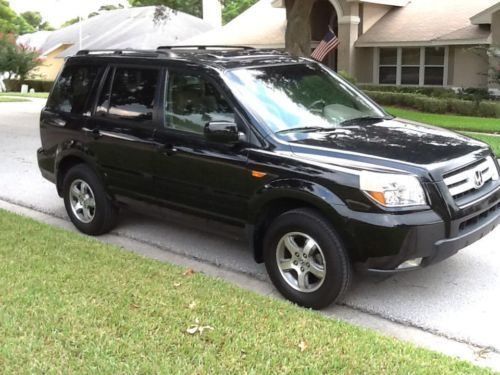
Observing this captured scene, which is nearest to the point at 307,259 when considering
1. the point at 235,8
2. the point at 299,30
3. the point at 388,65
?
the point at 299,30

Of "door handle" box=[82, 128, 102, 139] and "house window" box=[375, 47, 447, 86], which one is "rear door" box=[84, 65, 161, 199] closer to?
"door handle" box=[82, 128, 102, 139]

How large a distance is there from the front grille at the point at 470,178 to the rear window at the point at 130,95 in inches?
107

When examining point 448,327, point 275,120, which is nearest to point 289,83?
point 275,120

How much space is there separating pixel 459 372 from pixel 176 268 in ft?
8.13

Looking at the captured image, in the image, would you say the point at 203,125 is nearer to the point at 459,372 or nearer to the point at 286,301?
the point at 286,301

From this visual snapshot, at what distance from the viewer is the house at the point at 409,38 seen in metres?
22.3

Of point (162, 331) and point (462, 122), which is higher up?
point (462, 122)

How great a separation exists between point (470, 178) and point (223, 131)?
190 centimetres

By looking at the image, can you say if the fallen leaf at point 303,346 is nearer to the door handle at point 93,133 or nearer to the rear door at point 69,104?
the door handle at point 93,133

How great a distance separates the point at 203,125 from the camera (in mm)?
5074

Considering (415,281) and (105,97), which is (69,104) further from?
(415,281)

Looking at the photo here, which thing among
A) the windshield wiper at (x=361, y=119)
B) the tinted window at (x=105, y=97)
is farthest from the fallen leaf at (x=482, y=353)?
the tinted window at (x=105, y=97)

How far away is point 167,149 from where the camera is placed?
529 centimetres

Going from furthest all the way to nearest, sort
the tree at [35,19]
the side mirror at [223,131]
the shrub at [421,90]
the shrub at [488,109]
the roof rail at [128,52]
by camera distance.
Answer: the tree at [35,19]
the shrub at [421,90]
the shrub at [488,109]
the roof rail at [128,52]
the side mirror at [223,131]
